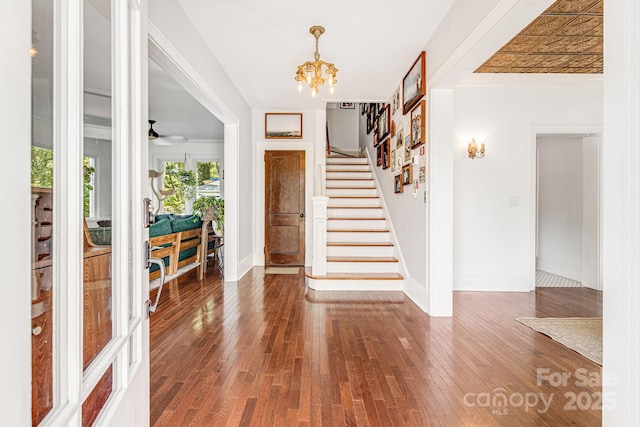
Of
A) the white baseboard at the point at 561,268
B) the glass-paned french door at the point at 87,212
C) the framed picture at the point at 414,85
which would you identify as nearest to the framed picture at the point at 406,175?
the framed picture at the point at 414,85

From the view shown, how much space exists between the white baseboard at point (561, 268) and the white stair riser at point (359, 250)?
2811 mm

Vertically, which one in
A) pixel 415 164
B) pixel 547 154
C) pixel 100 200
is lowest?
pixel 100 200

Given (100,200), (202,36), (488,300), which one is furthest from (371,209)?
(100,200)

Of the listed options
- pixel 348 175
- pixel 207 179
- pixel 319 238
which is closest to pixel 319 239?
pixel 319 238

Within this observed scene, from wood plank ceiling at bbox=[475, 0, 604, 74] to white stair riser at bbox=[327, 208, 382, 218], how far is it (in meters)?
2.64

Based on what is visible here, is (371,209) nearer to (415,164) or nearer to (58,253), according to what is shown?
(415,164)

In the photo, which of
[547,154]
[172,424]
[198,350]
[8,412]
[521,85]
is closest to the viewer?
[8,412]

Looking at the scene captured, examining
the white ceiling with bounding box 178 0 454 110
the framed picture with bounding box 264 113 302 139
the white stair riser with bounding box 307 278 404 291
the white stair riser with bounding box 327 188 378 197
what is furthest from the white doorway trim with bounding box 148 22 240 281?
the white stair riser with bounding box 327 188 378 197

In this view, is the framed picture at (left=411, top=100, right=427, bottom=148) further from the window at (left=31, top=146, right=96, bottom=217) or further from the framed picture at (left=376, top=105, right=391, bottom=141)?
the window at (left=31, top=146, right=96, bottom=217)

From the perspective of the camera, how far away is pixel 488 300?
3.98 metres

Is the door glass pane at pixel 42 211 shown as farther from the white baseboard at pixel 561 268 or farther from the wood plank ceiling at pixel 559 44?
the white baseboard at pixel 561 268

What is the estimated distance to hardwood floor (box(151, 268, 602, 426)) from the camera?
1.75 meters

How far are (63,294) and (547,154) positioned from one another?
6.58m

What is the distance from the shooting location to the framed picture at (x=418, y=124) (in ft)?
11.7
